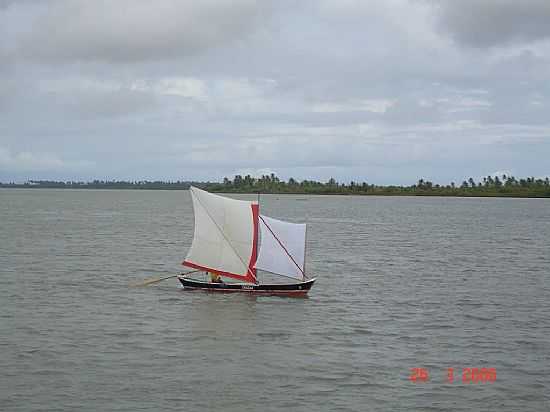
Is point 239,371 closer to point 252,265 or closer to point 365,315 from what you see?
point 365,315

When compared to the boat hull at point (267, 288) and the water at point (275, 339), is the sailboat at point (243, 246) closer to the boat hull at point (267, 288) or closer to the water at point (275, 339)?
the boat hull at point (267, 288)

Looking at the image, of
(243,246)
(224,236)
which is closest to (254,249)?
(243,246)

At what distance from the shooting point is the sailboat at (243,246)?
137 feet

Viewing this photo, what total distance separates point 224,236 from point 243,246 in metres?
1.23

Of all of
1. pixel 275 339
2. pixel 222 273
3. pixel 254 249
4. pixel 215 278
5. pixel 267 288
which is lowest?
pixel 275 339

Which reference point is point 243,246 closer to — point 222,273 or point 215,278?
point 222,273

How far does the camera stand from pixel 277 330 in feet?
110

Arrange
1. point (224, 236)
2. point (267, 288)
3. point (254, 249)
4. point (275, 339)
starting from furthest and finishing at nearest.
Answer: point (224, 236) < point (254, 249) < point (267, 288) < point (275, 339)

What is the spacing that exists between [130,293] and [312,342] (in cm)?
1522

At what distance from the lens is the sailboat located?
41656 mm
